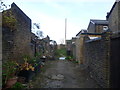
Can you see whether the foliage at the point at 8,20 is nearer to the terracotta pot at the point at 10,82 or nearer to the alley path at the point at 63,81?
the terracotta pot at the point at 10,82

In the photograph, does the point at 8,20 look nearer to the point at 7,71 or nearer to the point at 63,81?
the point at 7,71

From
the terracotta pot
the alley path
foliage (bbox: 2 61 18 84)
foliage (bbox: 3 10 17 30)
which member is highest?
foliage (bbox: 3 10 17 30)

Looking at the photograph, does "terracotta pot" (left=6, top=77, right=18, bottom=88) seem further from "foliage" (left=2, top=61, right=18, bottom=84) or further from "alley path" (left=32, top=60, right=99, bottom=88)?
"alley path" (left=32, top=60, right=99, bottom=88)

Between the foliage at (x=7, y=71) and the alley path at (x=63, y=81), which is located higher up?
the foliage at (x=7, y=71)

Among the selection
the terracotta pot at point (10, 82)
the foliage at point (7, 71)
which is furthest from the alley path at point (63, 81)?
the foliage at point (7, 71)

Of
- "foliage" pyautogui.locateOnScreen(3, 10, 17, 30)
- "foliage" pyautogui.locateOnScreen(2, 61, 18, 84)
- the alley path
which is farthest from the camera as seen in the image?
the alley path

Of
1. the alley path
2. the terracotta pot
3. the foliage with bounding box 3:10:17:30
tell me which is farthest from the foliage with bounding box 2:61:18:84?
the foliage with bounding box 3:10:17:30

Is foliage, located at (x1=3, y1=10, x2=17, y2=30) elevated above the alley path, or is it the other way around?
foliage, located at (x1=3, y1=10, x2=17, y2=30)

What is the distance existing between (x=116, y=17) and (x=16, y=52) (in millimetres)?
14264

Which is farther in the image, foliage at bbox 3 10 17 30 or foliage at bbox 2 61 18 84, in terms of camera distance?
foliage at bbox 3 10 17 30

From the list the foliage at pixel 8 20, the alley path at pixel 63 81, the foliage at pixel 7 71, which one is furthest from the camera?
the alley path at pixel 63 81

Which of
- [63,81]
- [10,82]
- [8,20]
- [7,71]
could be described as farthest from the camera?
[63,81]

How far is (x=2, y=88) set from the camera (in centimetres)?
511

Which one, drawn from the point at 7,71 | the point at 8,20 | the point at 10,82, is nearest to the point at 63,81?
the point at 10,82
